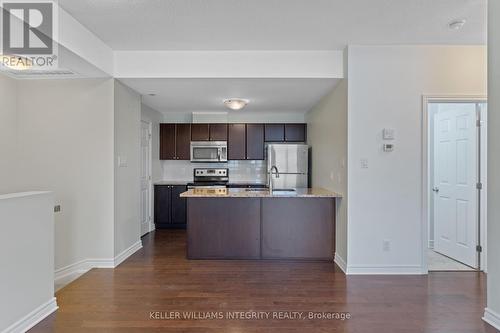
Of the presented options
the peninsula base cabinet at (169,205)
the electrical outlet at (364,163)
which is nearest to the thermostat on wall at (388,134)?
the electrical outlet at (364,163)

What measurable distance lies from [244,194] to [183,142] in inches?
Answer: 113

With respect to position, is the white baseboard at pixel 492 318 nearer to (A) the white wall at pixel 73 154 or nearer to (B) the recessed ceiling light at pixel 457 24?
(B) the recessed ceiling light at pixel 457 24

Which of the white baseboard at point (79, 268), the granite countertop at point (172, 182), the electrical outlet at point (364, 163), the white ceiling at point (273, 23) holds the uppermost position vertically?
the white ceiling at point (273, 23)

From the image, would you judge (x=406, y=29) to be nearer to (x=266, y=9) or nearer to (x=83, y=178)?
(x=266, y=9)

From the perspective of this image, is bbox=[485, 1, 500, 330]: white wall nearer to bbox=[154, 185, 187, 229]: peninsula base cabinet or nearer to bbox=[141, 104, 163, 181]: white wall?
bbox=[154, 185, 187, 229]: peninsula base cabinet

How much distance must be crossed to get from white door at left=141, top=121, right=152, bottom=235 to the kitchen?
0.27 meters

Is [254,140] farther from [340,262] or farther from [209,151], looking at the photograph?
[340,262]

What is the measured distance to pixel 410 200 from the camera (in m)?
3.66

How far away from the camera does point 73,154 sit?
3951 mm

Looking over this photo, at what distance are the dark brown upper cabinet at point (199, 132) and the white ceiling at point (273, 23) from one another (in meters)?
2.88

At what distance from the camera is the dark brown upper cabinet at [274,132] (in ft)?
22.0

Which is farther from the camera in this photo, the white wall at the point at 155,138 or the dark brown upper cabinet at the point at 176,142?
the dark brown upper cabinet at the point at 176,142

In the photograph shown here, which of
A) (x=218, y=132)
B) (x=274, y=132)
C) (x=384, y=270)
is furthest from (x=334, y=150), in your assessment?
(x=218, y=132)

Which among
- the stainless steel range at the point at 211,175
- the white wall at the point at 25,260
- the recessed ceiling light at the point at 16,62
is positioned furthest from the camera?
the stainless steel range at the point at 211,175
